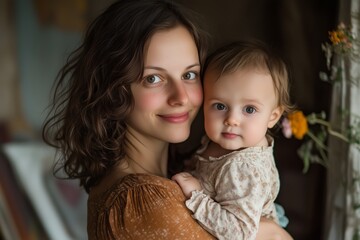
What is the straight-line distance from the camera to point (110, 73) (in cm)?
141

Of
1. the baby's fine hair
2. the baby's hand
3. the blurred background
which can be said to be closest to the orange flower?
the baby's fine hair

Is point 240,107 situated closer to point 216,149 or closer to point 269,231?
point 216,149

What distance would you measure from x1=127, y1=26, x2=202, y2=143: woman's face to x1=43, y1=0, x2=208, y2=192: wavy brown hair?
2 cm

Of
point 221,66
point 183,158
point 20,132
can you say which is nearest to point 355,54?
point 221,66

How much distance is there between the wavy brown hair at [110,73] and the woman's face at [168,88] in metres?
0.02

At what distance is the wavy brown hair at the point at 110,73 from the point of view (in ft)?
4.55

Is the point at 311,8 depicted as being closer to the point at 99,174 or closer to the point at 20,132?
the point at 99,174

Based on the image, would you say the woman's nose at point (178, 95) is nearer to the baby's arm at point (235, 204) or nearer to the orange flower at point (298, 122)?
the baby's arm at point (235, 204)

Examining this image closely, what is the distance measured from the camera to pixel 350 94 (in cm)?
172

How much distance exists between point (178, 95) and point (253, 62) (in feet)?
0.64

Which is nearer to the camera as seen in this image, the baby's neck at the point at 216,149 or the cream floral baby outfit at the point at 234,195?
the cream floral baby outfit at the point at 234,195

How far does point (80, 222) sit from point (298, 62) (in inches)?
71.2

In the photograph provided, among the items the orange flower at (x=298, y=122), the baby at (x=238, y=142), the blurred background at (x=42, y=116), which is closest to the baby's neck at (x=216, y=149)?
the baby at (x=238, y=142)

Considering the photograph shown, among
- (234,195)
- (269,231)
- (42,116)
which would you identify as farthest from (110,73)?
(42,116)
